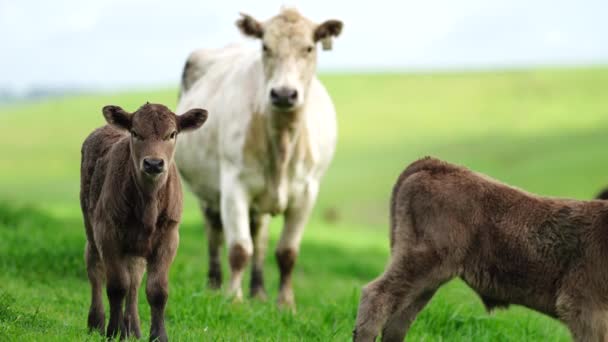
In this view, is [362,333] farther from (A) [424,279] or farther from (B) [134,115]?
(B) [134,115]

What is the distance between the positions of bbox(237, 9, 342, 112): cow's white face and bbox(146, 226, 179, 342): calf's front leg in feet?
11.4

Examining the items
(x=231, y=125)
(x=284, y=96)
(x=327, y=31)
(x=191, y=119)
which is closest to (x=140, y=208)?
(x=191, y=119)

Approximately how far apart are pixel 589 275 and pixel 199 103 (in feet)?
20.9

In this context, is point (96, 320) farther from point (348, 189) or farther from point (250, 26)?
point (348, 189)

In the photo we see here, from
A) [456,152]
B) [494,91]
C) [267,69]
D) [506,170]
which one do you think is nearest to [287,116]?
[267,69]

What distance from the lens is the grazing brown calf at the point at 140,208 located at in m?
6.25

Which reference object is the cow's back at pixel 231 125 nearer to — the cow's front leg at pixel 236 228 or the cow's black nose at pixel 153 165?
the cow's front leg at pixel 236 228

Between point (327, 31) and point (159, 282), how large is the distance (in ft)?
15.6

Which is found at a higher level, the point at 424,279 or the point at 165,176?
the point at 165,176

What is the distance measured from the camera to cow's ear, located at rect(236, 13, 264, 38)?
34.3 feet

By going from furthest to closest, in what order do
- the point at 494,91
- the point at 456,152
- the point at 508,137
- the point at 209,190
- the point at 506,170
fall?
1. the point at 494,91
2. the point at 508,137
3. the point at 456,152
4. the point at 506,170
5. the point at 209,190

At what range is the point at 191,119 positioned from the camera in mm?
6645

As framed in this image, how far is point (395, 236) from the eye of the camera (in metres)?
6.64

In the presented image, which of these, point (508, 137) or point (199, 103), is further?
point (508, 137)
